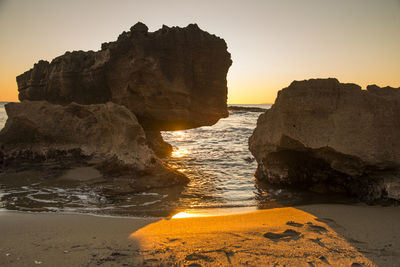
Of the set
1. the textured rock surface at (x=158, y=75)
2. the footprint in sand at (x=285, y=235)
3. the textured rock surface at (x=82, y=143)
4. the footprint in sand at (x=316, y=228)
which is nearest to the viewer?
the footprint in sand at (x=285, y=235)

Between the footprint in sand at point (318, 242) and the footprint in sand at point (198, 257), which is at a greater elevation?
the footprint in sand at point (198, 257)

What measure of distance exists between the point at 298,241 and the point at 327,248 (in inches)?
10.0

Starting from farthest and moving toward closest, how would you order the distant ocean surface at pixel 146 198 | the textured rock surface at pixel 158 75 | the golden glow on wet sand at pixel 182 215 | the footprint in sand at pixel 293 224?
the textured rock surface at pixel 158 75 < the distant ocean surface at pixel 146 198 < the golden glow on wet sand at pixel 182 215 < the footprint in sand at pixel 293 224

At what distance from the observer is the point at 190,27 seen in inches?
294

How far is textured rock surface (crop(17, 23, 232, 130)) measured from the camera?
7332 mm

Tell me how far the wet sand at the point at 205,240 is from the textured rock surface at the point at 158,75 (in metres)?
4.38

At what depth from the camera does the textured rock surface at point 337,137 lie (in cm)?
432

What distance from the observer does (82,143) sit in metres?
6.17

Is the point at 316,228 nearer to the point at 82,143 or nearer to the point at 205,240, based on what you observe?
the point at 205,240

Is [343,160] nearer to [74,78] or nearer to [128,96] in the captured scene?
[128,96]

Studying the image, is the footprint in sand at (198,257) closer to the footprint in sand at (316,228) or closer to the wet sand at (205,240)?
the wet sand at (205,240)

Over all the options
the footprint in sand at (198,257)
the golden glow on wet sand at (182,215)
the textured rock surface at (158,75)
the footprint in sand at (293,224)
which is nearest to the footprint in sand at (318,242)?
the footprint in sand at (293,224)

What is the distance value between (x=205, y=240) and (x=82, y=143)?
4.28 meters

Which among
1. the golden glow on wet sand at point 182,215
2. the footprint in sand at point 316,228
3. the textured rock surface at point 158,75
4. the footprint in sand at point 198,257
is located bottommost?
the golden glow on wet sand at point 182,215
